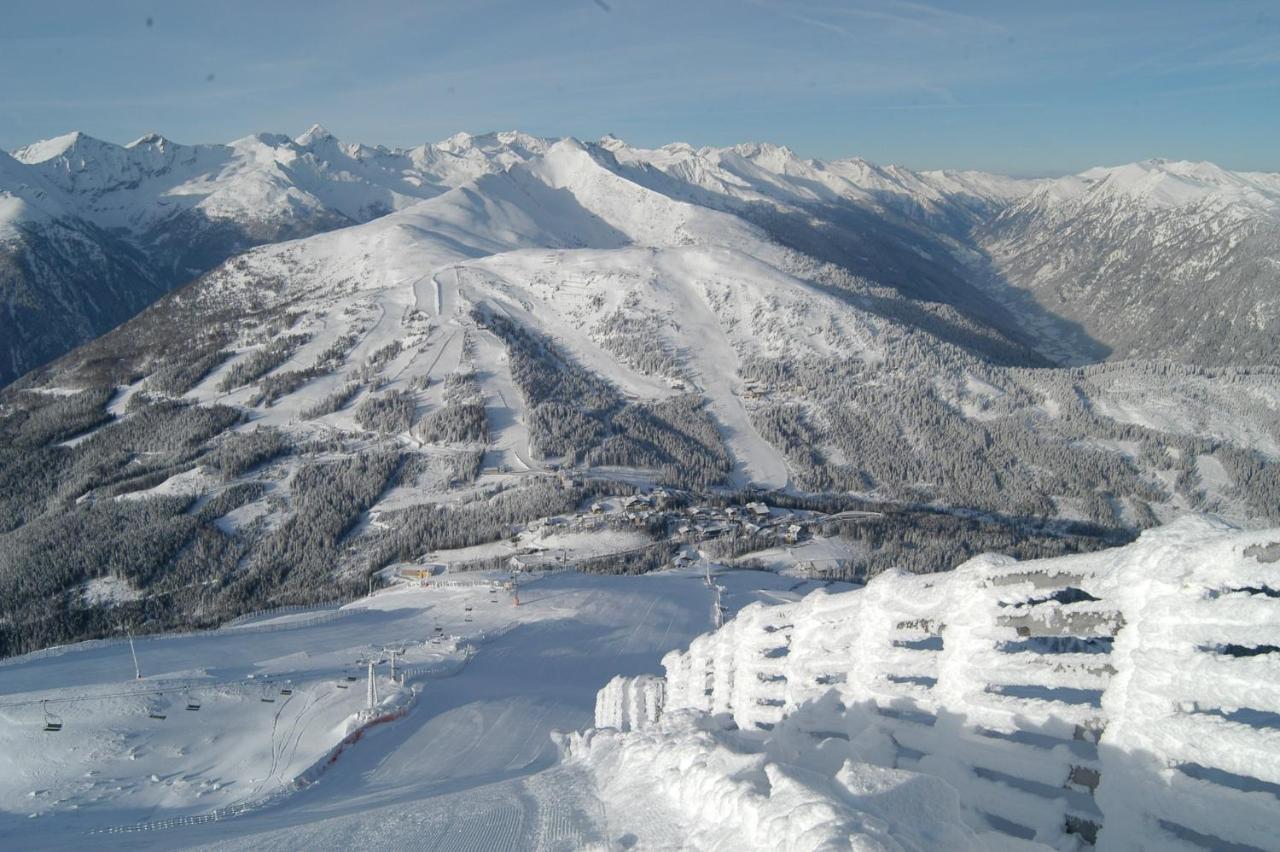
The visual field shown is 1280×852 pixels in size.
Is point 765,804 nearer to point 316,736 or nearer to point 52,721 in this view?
point 316,736

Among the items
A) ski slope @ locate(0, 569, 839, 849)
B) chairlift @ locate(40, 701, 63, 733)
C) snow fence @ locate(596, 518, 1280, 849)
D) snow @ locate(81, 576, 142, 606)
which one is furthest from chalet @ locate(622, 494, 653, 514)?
snow fence @ locate(596, 518, 1280, 849)

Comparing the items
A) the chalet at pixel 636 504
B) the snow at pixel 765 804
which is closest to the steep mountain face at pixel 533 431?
the chalet at pixel 636 504

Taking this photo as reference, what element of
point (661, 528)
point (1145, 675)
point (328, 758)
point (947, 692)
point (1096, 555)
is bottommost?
point (661, 528)

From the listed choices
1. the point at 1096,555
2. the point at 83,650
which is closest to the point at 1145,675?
the point at 1096,555

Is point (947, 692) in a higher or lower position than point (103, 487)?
higher

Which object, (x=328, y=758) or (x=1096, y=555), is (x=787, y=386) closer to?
(x=328, y=758)

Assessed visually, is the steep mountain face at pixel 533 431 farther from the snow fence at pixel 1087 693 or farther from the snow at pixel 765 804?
the snow fence at pixel 1087 693
